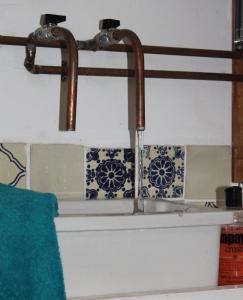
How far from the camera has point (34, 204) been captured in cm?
67

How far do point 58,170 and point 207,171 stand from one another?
0.30m

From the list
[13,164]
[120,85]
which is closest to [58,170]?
[13,164]

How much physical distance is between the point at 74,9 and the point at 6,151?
A: 296 millimetres

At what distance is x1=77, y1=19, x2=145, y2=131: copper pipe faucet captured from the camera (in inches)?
32.5

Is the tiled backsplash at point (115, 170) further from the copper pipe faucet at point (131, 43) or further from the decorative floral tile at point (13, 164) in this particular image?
the copper pipe faucet at point (131, 43)

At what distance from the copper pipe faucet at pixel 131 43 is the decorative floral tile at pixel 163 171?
0.23 metres

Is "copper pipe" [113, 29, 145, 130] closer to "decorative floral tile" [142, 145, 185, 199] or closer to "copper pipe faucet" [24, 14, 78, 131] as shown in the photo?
"copper pipe faucet" [24, 14, 78, 131]

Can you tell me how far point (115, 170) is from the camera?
1.05 metres

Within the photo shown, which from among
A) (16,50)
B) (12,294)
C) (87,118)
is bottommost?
(12,294)

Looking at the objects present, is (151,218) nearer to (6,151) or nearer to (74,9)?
(6,151)

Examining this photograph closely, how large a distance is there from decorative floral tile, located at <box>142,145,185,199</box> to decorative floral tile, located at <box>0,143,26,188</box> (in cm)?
23

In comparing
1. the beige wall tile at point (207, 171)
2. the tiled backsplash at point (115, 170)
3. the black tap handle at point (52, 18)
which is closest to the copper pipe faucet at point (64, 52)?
the black tap handle at point (52, 18)

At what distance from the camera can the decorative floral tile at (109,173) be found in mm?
1039

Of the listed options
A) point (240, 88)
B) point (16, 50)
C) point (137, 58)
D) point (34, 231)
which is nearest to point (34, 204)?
point (34, 231)
